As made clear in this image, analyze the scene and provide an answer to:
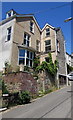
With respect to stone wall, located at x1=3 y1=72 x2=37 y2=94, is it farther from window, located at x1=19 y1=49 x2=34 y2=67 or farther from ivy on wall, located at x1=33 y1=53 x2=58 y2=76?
window, located at x1=19 y1=49 x2=34 y2=67

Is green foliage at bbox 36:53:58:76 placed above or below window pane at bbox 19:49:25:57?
below

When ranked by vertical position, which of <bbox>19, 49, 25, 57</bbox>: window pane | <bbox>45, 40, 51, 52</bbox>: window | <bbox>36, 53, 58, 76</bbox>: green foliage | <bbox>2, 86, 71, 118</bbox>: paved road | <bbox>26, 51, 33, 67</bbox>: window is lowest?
<bbox>2, 86, 71, 118</bbox>: paved road

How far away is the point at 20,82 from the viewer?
1195 cm

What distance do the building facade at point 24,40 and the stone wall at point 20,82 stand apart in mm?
3425

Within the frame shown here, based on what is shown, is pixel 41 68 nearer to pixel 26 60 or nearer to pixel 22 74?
pixel 26 60

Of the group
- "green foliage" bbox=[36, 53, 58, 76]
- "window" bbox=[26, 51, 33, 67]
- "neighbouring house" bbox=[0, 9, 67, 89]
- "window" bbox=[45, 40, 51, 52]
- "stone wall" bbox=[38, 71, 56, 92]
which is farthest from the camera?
"window" bbox=[45, 40, 51, 52]

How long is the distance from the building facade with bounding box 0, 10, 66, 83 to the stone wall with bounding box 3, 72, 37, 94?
3425 mm

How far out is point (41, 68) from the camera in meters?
16.5

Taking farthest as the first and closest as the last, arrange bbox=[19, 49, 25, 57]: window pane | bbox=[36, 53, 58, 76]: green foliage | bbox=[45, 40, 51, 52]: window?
bbox=[45, 40, 51, 52]: window → bbox=[19, 49, 25, 57]: window pane → bbox=[36, 53, 58, 76]: green foliage

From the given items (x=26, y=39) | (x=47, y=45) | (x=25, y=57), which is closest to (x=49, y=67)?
(x=25, y=57)

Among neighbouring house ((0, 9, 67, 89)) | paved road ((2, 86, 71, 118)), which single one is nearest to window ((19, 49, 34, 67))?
neighbouring house ((0, 9, 67, 89))

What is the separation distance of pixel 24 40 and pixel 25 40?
0.23 m

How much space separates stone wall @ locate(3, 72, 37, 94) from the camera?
472 inches

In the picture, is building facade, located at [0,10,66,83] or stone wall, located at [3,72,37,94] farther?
building facade, located at [0,10,66,83]
